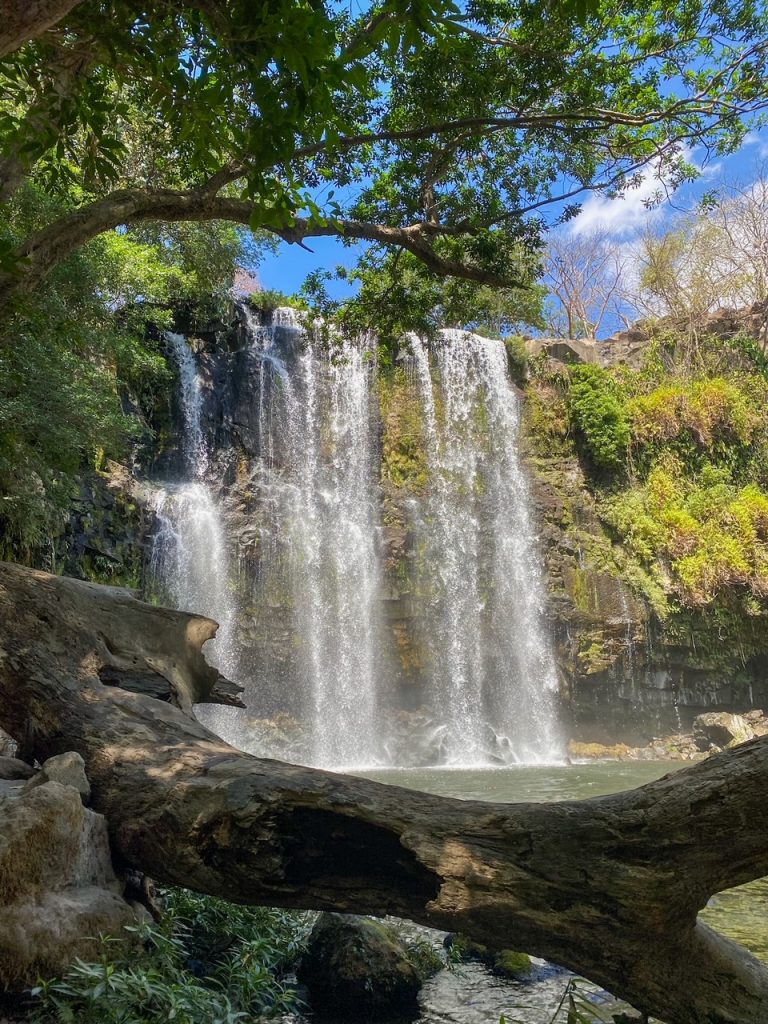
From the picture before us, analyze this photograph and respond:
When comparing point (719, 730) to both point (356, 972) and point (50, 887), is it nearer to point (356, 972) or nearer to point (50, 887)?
point (356, 972)

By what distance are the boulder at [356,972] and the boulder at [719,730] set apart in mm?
16622

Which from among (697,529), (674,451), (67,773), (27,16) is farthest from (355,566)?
(27,16)

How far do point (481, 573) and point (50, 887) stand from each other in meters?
17.5

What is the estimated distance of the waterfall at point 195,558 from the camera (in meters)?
17.2

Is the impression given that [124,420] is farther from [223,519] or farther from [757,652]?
[757,652]

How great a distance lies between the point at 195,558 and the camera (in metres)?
17.7

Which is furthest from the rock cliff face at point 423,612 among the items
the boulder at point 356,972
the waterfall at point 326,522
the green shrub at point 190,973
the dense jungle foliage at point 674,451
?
the boulder at point 356,972

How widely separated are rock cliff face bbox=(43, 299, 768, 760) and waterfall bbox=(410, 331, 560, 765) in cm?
51

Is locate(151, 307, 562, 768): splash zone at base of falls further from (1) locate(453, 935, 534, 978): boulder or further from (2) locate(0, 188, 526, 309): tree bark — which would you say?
(1) locate(453, 935, 534, 978): boulder

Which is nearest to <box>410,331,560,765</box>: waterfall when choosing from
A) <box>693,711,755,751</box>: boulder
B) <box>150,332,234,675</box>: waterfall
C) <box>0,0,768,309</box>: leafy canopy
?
<box>693,711,755,751</box>: boulder

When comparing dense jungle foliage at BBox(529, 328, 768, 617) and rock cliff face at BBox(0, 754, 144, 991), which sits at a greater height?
dense jungle foliage at BBox(529, 328, 768, 617)

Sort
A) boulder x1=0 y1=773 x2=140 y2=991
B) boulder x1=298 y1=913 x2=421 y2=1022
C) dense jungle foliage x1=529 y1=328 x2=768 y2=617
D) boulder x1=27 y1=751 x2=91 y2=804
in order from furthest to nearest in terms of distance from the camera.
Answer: dense jungle foliage x1=529 y1=328 x2=768 y2=617 → boulder x1=298 y1=913 x2=421 y2=1022 → boulder x1=27 y1=751 x2=91 y2=804 → boulder x1=0 y1=773 x2=140 y2=991

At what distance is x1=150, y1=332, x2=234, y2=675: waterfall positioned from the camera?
1723cm

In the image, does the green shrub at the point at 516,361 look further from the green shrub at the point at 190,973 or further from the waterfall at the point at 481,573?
the green shrub at the point at 190,973
